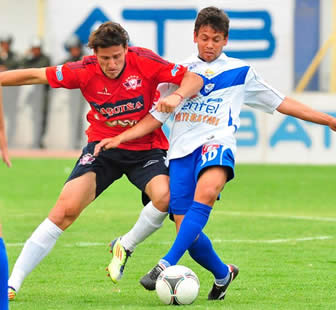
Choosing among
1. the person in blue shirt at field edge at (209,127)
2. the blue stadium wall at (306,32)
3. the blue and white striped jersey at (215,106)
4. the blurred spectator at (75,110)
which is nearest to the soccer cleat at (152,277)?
the person in blue shirt at field edge at (209,127)

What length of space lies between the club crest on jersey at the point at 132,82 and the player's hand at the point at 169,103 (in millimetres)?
410

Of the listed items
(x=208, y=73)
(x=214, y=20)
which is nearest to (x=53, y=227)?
(x=208, y=73)

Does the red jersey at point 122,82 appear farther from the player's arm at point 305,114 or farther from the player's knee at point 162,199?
the player's arm at point 305,114

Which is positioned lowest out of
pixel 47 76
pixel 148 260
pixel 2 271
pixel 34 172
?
pixel 34 172

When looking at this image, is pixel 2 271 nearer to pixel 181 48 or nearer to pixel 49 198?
pixel 49 198

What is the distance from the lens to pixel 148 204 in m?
7.59

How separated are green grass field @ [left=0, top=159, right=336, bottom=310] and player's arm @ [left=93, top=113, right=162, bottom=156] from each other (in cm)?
105

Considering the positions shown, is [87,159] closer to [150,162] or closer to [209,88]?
[150,162]

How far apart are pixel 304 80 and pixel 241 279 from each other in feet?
50.1

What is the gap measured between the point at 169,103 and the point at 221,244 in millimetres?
3452

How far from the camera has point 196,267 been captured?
8.86 metres

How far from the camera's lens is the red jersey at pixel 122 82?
7.38 meters

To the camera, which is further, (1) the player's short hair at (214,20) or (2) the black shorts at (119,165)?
(2) the black shorts at (119,165)

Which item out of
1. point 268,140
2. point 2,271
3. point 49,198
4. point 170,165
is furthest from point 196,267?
point 268,140
